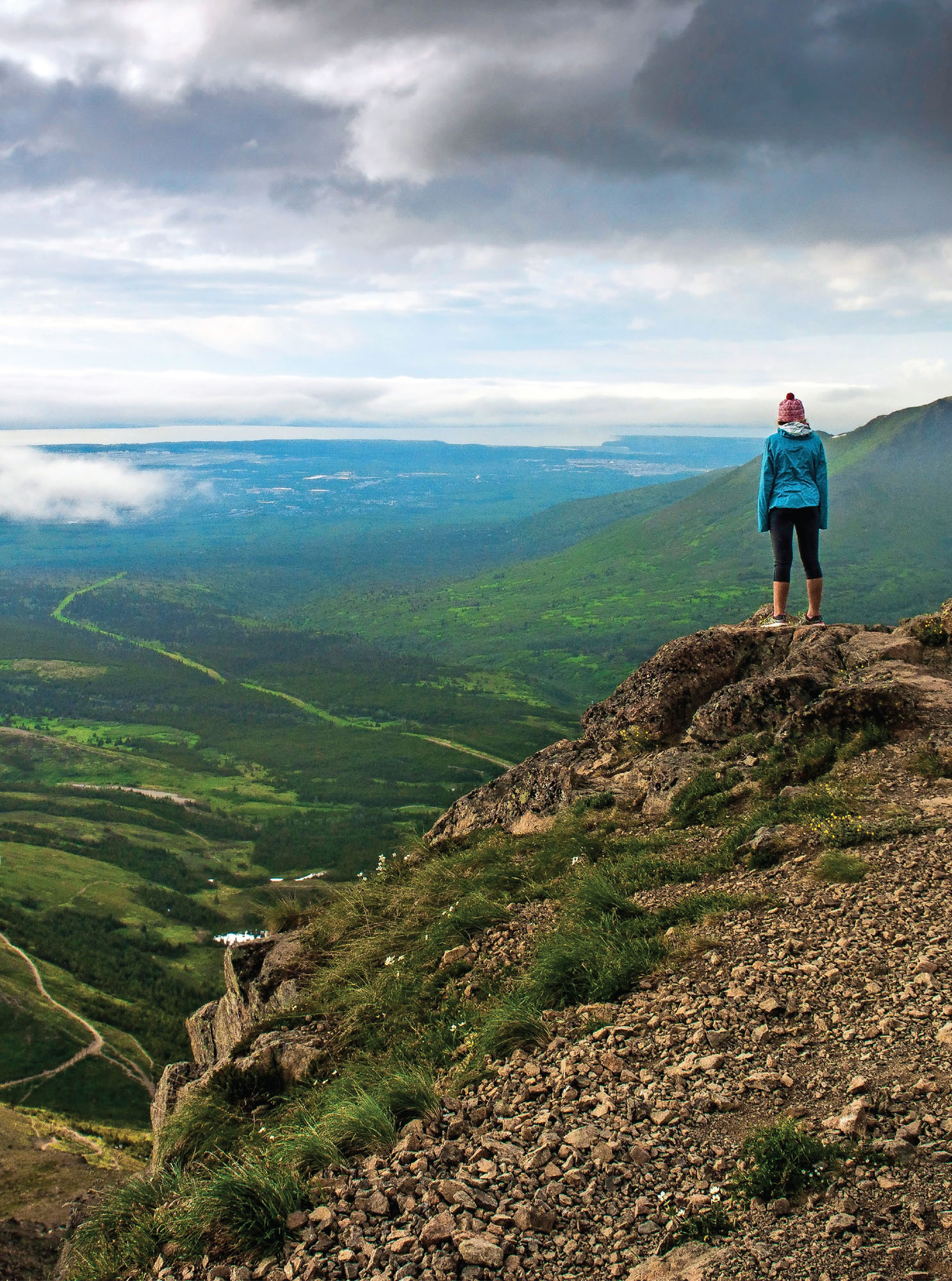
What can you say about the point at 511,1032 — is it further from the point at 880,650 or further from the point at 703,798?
the point at 880,650

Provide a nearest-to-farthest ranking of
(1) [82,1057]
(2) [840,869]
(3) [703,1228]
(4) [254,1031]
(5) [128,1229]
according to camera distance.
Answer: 1. (3) [703,1228]
2. (5) [128,1229]
3. (2) [840,869]
4. (4) [254,1031]
5. (1) [82,1057]

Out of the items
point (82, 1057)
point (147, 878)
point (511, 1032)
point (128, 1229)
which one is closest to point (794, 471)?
point (511, 1032)

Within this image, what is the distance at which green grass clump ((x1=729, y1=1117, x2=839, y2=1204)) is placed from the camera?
5441mm

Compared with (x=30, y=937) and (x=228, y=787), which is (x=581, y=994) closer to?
(x=30, y=937)

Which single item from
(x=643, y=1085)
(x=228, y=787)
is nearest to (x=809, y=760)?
(x=643, y=1085)

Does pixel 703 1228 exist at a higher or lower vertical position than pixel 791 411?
lower

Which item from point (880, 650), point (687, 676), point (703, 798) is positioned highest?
point (880, 650)

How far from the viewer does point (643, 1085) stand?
681 cm

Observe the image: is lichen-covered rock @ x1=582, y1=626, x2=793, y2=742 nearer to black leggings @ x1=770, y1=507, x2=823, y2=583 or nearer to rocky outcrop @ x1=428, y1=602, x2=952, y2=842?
rocky outcrop @ x1=428, y1=602, x2=952, y2=842

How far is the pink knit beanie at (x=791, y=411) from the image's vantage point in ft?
47.7

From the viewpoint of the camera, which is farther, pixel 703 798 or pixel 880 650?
pixel 880 650

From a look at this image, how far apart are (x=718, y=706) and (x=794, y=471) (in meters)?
4.28

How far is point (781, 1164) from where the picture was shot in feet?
18.3

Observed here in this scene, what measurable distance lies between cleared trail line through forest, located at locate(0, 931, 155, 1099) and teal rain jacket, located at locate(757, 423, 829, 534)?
93956mm
